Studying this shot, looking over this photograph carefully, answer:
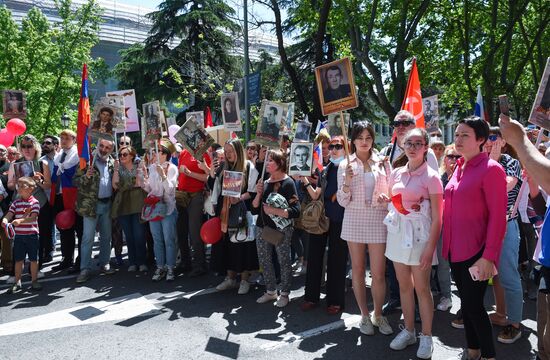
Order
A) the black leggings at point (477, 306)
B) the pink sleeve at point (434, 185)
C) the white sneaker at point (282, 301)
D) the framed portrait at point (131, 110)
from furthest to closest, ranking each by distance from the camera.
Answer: the framed portrait at point (131, 110), the white sneaker at point (282, 301), the pink sleeve at point (434, 185), the black leggings at point (477, 306)

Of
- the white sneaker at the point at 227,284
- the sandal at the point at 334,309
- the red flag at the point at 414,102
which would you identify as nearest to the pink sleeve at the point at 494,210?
the sandal at the point at 334,309

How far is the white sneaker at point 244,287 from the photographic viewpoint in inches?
235

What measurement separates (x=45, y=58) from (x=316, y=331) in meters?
21.7

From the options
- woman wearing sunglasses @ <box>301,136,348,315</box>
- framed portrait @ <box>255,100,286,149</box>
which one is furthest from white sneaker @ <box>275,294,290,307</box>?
framed portrait @ <box>255,100,286,149</box>

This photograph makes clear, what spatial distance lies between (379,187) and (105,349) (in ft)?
9.59

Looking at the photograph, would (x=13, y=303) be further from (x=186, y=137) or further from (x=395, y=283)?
(x=395, y=283)

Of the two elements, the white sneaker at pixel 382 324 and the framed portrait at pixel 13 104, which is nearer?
the white sneaker at pixel 382 324

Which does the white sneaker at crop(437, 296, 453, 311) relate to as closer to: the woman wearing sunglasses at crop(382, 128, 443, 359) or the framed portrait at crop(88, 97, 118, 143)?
the woman wearing sunglasses at crop(382, 128, 443, 359)

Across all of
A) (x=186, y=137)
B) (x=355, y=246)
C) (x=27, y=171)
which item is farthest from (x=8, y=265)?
(x=355, y=246)

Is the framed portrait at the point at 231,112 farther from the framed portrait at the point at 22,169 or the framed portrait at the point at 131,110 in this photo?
the framed portrait at the point at 22,169

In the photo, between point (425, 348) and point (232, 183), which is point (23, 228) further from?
point (425, 348)

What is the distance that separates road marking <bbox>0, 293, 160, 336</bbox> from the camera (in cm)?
490

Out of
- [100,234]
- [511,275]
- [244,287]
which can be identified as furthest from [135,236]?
[511,275]

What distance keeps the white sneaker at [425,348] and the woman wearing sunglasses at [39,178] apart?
5798 mm
